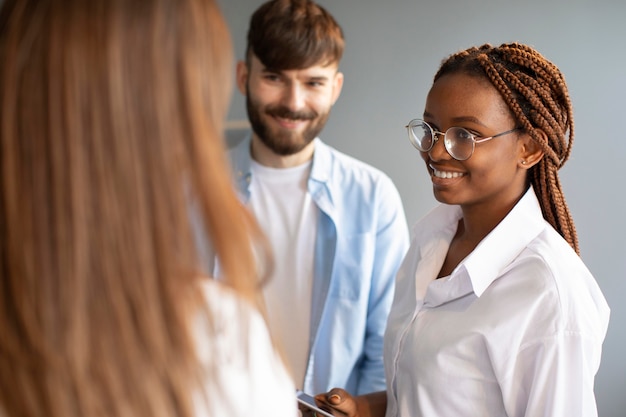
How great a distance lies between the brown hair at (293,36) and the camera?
72.2 inches

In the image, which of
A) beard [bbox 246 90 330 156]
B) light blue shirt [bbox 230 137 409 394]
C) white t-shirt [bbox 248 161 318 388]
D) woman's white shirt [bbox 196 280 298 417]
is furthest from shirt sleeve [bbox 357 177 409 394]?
woman's white shirt [bbox 196 280 298 417]

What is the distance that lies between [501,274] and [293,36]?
3.17 ft

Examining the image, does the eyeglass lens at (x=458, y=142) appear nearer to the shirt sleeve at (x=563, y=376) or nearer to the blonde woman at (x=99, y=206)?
the shirt sleeve at (x=563, y=376)

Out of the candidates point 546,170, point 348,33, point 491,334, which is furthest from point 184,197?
point 348,33

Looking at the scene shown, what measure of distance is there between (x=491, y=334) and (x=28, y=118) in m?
0.82

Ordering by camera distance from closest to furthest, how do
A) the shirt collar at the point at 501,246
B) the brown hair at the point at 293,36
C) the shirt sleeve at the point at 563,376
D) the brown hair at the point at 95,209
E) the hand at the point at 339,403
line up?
1. the brown hair at the point at 95,209
2. the shirt sleeve at the point at 563,376
3. the shirt collar at the point at 501,246
4. the hand at the point at 339,403
5. the brown hair at the point at 293,36

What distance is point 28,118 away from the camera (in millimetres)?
576

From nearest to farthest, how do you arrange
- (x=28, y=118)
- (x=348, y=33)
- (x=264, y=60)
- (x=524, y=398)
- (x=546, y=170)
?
(x=28, y=118), (x=524, y=398), (x=546, y=170), (x=264, y=60), (x=348, y=33)

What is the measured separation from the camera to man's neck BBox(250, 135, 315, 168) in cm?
199

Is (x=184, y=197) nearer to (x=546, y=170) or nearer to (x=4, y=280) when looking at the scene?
(x=4, y=280)

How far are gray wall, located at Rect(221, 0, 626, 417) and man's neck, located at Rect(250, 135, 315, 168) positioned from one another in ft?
0.85

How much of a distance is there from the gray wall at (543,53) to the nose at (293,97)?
34 cm

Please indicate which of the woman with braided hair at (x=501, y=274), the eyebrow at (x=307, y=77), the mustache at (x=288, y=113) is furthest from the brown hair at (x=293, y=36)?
the woman with braided hair at (x=501, y=274)

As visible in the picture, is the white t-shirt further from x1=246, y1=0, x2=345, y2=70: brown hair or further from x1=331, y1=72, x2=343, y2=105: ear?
x1=246, y1=0, x2=345, y2=70: brown hair
